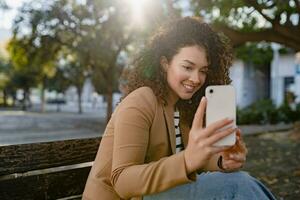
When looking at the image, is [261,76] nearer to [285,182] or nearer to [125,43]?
[125,43]

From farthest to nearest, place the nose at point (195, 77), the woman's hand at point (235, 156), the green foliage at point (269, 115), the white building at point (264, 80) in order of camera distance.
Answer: the white building at point (264, 80), the green foliage at point (269, 115), the nose at point (195, 77), the woman's hand at point (235, 156)

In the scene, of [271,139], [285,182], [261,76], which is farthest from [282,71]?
[285,182]

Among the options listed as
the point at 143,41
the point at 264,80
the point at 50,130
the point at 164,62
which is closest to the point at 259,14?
the point at 143,41

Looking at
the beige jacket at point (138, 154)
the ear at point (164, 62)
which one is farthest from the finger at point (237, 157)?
the ear at point (164, 62)

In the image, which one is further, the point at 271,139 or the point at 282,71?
the point at 282,71

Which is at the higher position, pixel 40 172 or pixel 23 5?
pixel 23 5

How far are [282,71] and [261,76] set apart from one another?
9.99 ft

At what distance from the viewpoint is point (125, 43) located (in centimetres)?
1694

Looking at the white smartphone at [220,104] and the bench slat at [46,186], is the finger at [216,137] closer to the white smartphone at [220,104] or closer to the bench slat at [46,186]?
the white smartphone at [220,104]

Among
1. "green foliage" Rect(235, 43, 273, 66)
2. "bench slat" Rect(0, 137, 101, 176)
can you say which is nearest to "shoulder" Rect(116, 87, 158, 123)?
"bench slat" Rect(0, 137, 101, 176)

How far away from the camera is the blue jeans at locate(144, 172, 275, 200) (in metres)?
1.59

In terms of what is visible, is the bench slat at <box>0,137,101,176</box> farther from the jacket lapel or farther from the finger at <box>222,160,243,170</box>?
the finger at <box>222,160,243,170</box>

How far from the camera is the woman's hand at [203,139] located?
1.25 metres

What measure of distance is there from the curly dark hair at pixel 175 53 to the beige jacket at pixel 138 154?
0.10m
